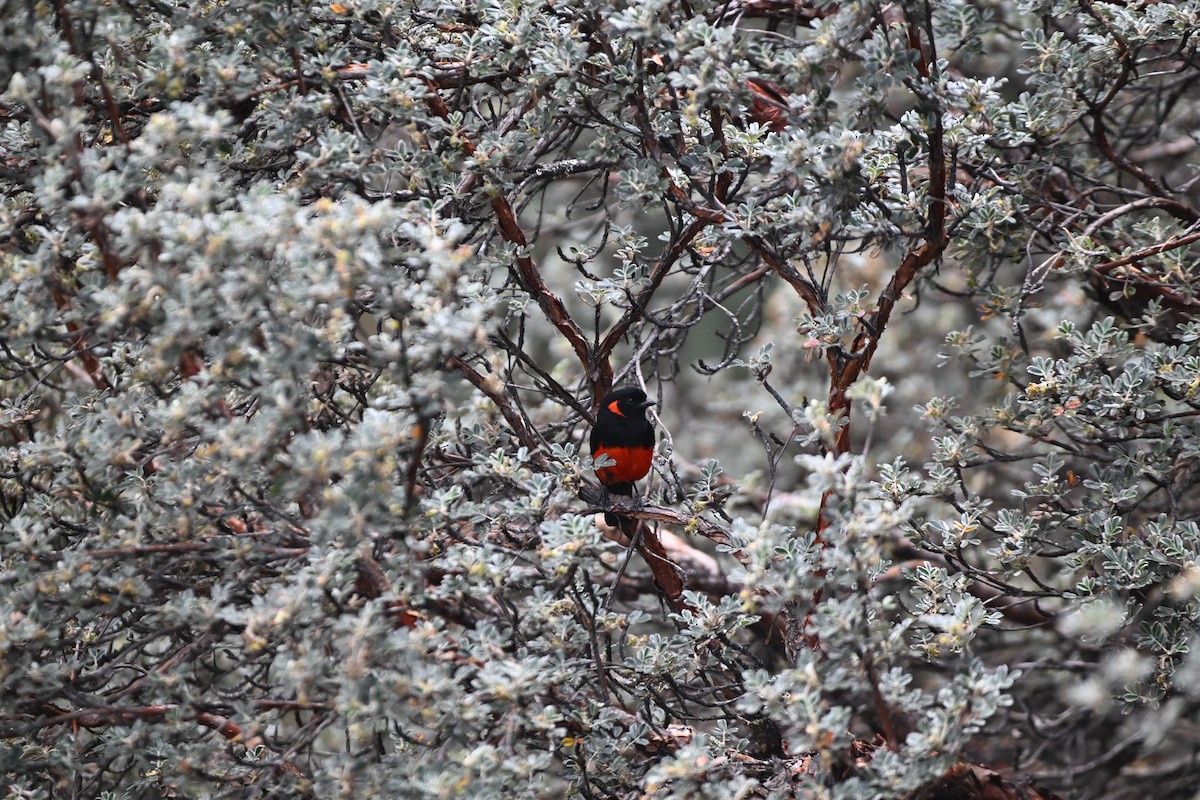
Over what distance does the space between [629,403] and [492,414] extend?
64cm

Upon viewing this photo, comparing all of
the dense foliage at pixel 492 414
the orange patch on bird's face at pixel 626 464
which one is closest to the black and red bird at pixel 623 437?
the orange patch on bird's face at pixel 626 464

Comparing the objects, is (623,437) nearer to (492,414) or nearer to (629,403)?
(629,403)

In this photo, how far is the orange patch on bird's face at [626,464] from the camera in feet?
14.1

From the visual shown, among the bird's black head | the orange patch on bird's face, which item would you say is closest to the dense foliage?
Result: the bird's black head

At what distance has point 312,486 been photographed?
249 centimetres

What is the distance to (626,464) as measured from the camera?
14.5 ft

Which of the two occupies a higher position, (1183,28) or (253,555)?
(1183,28)

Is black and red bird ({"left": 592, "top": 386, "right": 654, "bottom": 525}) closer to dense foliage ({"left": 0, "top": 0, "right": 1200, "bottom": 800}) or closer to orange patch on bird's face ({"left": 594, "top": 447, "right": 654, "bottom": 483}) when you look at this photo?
orange patch on bird's face ({"left": 594, "top": 447, "right": 654, "bottom": 483})

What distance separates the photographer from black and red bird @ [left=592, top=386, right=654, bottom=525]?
4062 mm

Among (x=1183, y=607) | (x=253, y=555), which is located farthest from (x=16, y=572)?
(x=1183, y=607)

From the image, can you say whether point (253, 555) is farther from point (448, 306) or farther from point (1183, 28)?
point (1183, 28)

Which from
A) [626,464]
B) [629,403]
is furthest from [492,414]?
[626,464]

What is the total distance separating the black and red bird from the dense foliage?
12 cm

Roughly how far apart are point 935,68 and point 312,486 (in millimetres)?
2056
